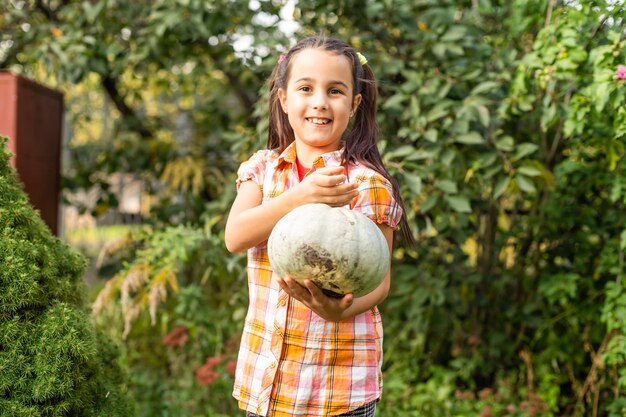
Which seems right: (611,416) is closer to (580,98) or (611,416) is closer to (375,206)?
(580,98)

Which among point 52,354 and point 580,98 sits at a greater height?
point 580,98

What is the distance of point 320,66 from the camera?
6.13 ft

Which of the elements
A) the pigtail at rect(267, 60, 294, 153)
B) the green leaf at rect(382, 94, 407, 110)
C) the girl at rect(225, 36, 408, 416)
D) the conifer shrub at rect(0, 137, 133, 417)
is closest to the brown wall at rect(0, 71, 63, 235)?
the conifer shrub at rect(0, 137, 133, 417)

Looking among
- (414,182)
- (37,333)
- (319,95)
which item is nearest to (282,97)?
(319,95)

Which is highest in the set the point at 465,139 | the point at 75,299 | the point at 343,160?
the point at 465,139

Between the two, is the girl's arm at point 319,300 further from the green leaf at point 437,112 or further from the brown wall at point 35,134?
the brown wall at point 35,134

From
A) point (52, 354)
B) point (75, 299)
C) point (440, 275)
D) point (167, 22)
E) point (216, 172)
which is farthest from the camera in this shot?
point (216, 172)

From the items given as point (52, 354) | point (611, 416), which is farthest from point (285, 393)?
point (611, 416)

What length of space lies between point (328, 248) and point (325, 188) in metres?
0.15

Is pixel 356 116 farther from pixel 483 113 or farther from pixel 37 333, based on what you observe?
pixel 483 113

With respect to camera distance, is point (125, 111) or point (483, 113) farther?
point (125, 111)

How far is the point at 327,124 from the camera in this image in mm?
1883

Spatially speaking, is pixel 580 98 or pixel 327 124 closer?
pixel 327 124

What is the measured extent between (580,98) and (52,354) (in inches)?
86.5
